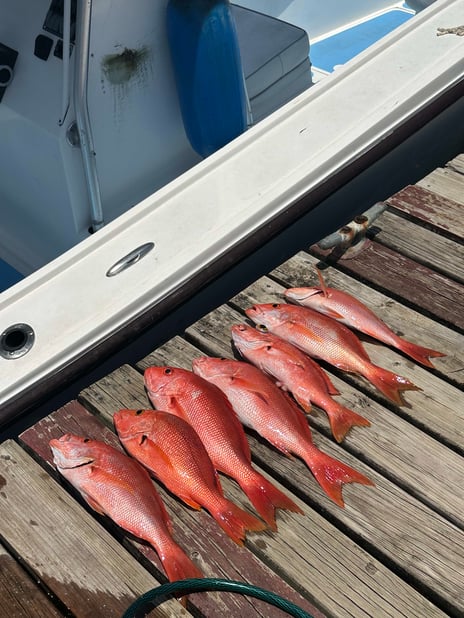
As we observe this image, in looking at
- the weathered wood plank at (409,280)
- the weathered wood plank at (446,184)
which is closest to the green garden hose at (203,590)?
the weathered wood plank at (409,280)

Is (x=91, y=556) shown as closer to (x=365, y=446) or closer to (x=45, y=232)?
(x=365, y=446)

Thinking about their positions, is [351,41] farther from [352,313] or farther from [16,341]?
[16,341]

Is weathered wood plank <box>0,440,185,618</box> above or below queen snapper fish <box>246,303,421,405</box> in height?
above

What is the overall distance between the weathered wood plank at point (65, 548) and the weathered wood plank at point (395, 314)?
4.20 feet

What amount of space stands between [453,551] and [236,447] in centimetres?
73

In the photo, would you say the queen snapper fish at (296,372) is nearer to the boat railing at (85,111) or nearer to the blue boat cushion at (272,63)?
the boat railing at (85,111)

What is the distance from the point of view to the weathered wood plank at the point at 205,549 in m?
2.07

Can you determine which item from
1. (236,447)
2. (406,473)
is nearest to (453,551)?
(406,473)

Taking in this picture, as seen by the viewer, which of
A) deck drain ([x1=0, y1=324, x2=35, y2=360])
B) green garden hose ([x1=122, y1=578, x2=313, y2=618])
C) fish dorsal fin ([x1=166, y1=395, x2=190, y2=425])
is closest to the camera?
green garden hose ([x1=122, y1=578, x2=313, y2=618])

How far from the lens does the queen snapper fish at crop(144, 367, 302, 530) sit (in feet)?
7.48

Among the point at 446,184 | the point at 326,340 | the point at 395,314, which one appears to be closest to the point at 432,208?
the point at 446,184

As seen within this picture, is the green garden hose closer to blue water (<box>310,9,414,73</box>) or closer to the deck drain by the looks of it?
the deck drain

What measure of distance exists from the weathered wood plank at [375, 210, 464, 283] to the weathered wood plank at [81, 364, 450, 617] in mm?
1212

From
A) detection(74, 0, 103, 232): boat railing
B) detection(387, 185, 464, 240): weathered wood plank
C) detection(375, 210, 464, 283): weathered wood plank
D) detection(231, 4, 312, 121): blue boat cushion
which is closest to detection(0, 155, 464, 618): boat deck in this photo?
detection(375, 210, 464, 283): weathered wood plank
